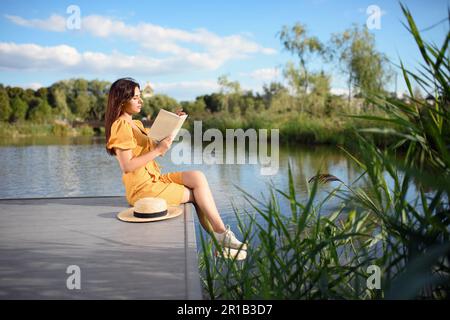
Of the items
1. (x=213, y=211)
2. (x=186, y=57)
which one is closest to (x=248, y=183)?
(x=213, y=211)

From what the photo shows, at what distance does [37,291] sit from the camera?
4.91 feet

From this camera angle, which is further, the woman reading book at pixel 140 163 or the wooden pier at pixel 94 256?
the woman reading book at pixel 140 163

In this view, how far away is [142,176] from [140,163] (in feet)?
0.42

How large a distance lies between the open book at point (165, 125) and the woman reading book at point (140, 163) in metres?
0.05

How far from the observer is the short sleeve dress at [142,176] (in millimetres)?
2561

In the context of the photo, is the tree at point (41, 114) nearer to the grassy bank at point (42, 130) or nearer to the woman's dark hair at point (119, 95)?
the grassy bank at point (42, 130)

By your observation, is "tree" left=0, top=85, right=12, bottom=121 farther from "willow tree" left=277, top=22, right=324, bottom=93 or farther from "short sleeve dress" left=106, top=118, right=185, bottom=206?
"short sleeve dress" left=106, top=118, right=185, bottom=206

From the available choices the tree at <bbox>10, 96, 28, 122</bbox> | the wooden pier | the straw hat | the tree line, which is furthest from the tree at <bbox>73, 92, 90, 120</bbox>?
the straw hat

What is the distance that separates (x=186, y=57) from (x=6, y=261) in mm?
35664

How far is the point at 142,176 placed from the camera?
2.65 metres

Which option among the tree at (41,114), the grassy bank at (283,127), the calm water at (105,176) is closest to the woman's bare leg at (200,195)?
the calm water at (105,176)

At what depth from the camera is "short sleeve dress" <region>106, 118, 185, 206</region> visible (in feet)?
8.40

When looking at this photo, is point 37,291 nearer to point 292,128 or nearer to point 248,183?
point 248,183

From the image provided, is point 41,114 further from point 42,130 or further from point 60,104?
point 42,130
